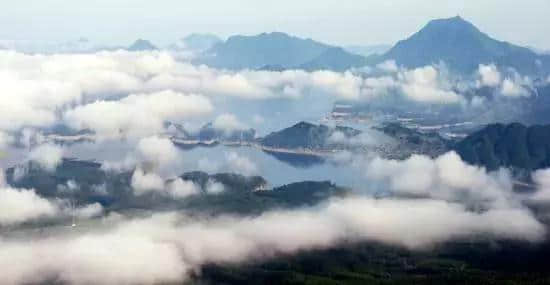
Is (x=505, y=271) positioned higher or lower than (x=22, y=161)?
lower

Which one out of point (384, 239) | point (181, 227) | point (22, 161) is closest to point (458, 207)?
point (384, 239)

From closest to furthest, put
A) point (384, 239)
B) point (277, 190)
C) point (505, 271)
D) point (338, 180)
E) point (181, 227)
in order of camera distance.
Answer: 1. point (505, 271)
2. point (384, 239)
3. point (181, 227)
4. point (277, 190)
5. point (338, 180)

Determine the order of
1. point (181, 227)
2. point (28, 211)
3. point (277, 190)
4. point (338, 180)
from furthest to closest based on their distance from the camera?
point (338, 180) < point (277, 190) < point (28, 211) < point (181, 227)

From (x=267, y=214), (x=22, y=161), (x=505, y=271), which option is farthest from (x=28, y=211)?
(x=505, y=271)

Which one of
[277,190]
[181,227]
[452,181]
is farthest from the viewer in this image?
[452,181]

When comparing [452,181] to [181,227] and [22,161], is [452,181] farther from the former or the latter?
[22,161]

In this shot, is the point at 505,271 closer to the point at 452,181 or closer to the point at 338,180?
the point at 452,181

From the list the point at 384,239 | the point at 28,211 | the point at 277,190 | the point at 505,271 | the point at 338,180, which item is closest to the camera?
the point at 505,271

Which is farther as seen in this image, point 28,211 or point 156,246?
point 28,211

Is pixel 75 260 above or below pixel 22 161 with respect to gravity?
below
